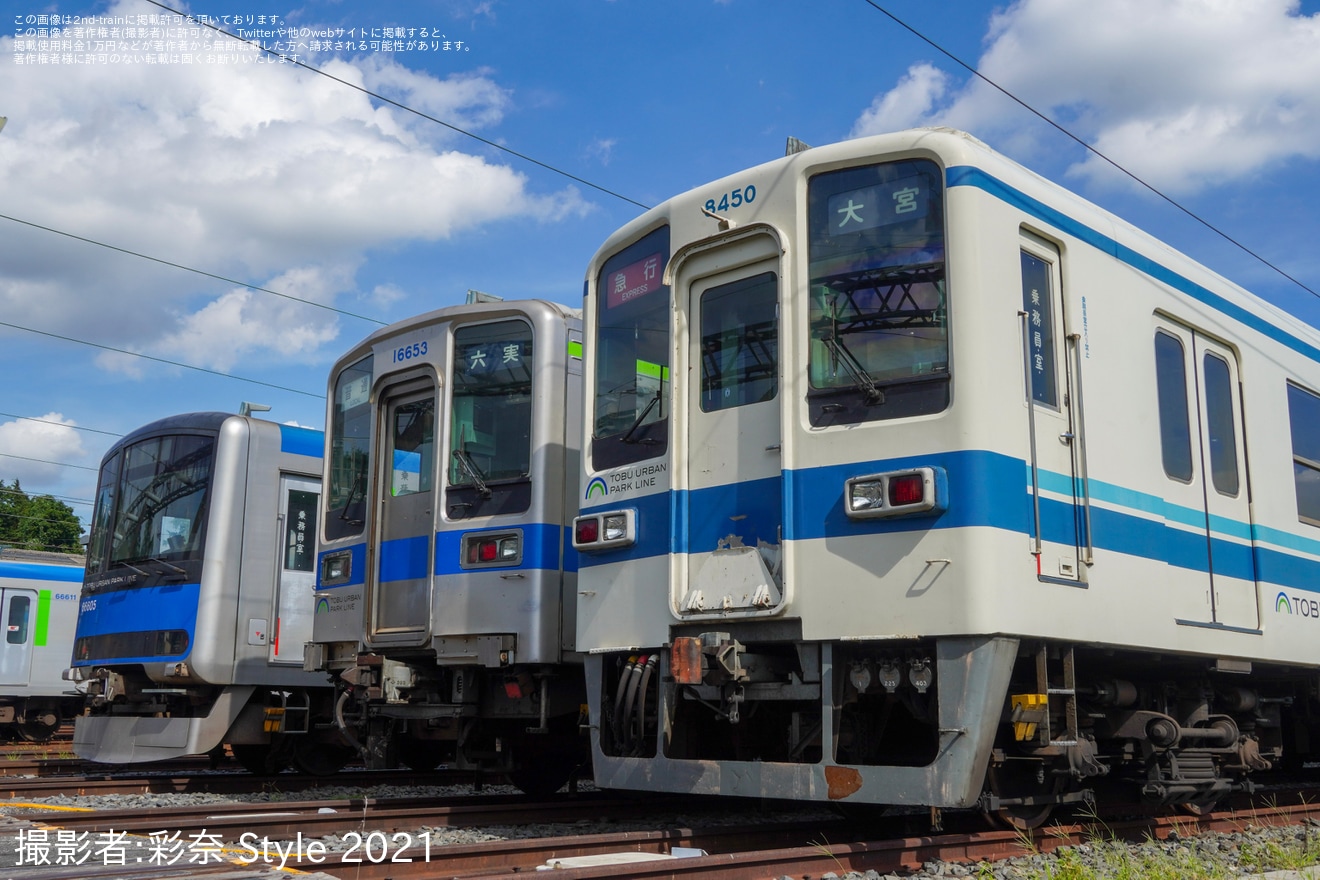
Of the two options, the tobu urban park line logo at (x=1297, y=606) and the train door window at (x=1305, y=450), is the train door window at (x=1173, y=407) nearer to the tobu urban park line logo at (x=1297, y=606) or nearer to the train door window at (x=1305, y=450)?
the tobu urban park line logo at (x=1297, y=606)

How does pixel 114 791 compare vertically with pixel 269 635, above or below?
below

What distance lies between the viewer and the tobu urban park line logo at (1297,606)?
7.32m

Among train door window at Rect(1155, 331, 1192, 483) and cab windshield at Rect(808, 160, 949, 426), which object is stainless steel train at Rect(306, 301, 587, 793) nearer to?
cab windshield at Rect(808, 160, 949, 426)

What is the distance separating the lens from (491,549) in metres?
8.16

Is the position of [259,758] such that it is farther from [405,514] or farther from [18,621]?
[18,621]

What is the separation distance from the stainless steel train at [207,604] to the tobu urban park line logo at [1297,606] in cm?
759

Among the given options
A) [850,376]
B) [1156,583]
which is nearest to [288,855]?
[850,376]

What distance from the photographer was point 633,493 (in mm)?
6668

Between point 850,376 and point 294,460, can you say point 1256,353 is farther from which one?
point 294,460

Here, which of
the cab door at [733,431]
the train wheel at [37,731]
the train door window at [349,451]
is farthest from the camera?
the train wheel at [37,731]

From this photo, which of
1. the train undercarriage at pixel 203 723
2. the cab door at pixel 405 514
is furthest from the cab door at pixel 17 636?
the cab door at pixel 405 514

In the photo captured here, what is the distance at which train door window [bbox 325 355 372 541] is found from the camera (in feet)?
30.8

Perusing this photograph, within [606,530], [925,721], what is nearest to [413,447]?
[606,530]

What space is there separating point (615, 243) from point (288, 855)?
12.2 ft
